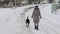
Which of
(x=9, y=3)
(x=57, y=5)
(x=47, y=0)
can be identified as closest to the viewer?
(x=57, y=5)

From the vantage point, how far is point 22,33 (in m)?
10.6

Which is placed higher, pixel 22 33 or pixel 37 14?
pixel 37 14

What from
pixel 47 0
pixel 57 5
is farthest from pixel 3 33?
pixel 47 0

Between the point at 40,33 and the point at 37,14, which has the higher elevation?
the point at 37,14

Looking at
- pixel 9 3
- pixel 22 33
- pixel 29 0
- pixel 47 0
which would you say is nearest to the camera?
pixel 22 33

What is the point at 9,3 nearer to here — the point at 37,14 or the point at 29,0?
the point at 29,0

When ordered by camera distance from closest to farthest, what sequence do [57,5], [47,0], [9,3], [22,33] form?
[22,33] < [57,5] < [9,3] < [47,0]

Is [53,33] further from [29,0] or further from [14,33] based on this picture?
[29,0]

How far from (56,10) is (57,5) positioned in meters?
0.72

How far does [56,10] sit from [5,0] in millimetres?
33637

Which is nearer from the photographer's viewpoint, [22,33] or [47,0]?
[22,33]

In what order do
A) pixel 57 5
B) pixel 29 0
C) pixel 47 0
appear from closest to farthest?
pixel 57 5 → pixel 29 0 → pixel 47 0

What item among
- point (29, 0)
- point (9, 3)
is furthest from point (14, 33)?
point (29, 0)

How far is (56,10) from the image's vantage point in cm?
2655
